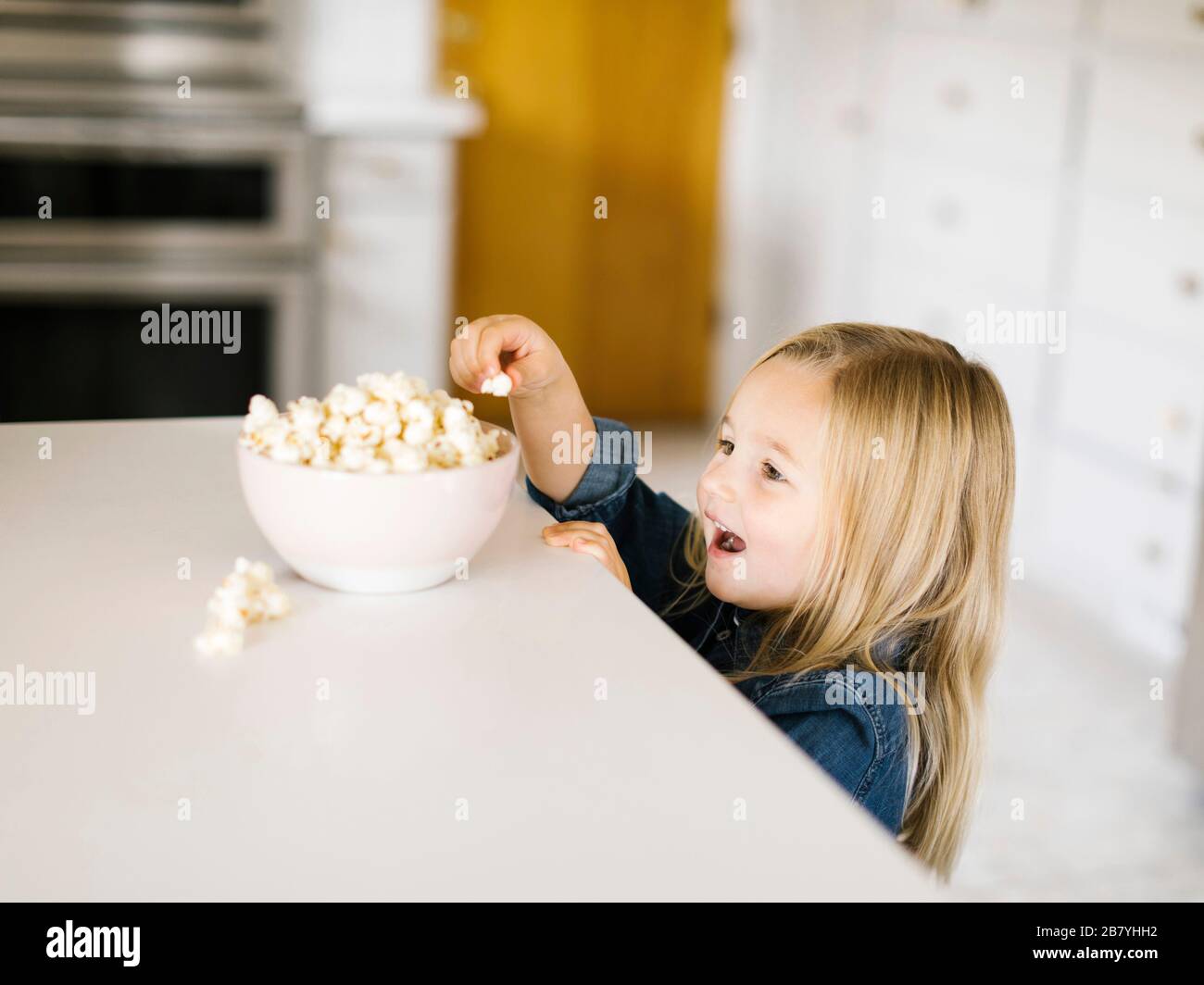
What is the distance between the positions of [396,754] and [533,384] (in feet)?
1.60

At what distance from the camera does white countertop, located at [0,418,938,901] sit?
55cm

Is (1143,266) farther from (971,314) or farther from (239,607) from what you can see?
(239,607)

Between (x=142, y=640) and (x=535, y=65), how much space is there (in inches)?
125

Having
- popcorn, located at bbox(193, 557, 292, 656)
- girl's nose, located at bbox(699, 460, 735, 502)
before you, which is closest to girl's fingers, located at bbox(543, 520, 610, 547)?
girl's nose, located at bbox(699, 460, 735, 502)

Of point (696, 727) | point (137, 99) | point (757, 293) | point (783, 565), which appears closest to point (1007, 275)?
point (757, 293)

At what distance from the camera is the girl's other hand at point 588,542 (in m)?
0.96

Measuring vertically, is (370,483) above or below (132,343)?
above

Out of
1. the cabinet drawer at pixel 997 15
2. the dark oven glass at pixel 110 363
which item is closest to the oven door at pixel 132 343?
the dark oven glass at pixel 110 363

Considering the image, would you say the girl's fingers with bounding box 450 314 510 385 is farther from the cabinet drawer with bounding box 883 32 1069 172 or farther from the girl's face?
the cabinet drawer with bounding box 883 32 1069 172

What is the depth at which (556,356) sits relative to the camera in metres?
1.08

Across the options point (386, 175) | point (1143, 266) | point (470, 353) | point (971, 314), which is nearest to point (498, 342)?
point (470, 353)

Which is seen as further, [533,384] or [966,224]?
[966,224]

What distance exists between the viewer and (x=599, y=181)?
152 inches

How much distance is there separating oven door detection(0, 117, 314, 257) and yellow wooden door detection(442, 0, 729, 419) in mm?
1004
